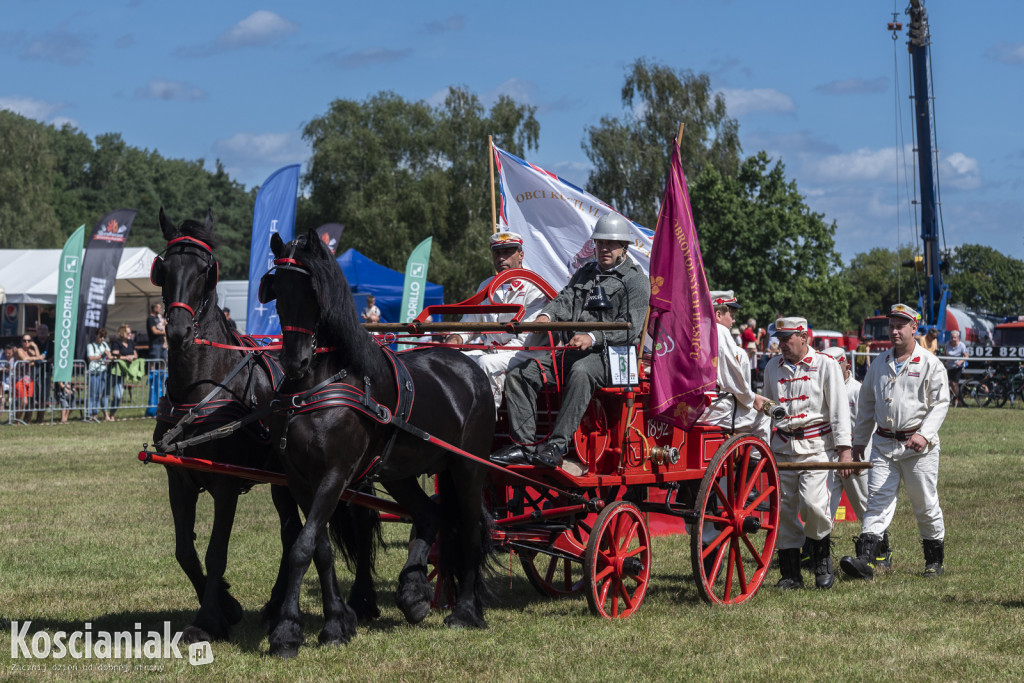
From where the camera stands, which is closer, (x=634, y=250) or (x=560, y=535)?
(x=560, y=535)

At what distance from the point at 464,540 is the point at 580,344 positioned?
142 centimetres

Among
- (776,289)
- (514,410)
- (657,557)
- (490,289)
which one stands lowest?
(657,557)

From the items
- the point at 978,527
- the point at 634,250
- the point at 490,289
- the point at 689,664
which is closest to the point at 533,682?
the point at 689,664

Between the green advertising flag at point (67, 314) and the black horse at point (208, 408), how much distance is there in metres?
→ 15.4

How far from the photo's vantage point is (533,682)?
219 inches

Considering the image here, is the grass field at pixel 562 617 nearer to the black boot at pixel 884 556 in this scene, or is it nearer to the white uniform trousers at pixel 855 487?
the black boot at pixel 884 556

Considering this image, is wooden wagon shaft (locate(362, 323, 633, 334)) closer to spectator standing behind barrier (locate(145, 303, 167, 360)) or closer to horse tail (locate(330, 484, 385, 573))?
horse tail (locate(330, 484, 385, 573))

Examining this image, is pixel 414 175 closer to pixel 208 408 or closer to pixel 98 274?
pixel 98 274

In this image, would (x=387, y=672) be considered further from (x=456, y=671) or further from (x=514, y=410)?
(x=514, y=410)

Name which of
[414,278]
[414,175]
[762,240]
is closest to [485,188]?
[414,175]

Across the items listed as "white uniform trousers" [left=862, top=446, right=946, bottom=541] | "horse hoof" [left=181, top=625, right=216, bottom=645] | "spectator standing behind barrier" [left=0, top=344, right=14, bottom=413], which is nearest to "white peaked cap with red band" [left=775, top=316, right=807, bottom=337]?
"white uniform trousers" [left=862, top=446, right=946, bottom=541]

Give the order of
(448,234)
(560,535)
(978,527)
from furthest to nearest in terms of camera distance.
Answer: (448,234) < (978,527) < (560,535)

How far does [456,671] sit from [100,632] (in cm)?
234
